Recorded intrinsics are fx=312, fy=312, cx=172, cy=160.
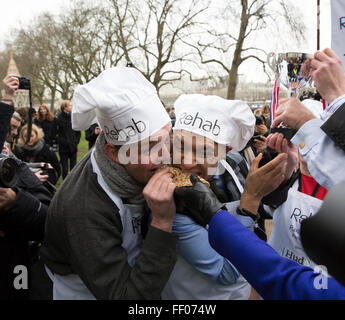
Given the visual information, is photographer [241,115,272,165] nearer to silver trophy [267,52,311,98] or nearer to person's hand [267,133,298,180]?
person's hand [267,133,298,180]

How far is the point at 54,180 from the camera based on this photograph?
3.97 m

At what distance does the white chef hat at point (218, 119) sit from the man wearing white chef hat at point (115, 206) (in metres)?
0.36

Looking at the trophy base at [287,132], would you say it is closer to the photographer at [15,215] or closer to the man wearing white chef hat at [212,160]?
the man wearing white chef hat at [212,160]

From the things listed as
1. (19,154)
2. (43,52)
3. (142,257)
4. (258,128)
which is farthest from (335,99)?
(43,52)

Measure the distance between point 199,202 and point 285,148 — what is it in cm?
65

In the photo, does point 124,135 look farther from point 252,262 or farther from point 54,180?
point 54,180

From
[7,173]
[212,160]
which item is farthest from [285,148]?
[7,173]

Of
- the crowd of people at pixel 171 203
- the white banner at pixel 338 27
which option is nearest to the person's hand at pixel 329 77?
the crowd of people at pixel 171 203

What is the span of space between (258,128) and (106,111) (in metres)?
2.91

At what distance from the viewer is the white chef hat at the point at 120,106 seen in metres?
1.35

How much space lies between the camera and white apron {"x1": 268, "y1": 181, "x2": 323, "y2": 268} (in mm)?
1703

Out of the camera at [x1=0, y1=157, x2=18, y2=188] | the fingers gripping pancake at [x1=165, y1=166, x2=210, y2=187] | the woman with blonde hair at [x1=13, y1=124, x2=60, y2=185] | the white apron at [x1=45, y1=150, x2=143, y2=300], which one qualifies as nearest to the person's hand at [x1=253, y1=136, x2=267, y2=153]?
the fingers gripping pancake at [x1=165, y1=166, x2=210, y2=187]

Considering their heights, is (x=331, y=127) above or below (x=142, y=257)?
above

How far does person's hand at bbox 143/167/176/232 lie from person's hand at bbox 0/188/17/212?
0.85 metres
